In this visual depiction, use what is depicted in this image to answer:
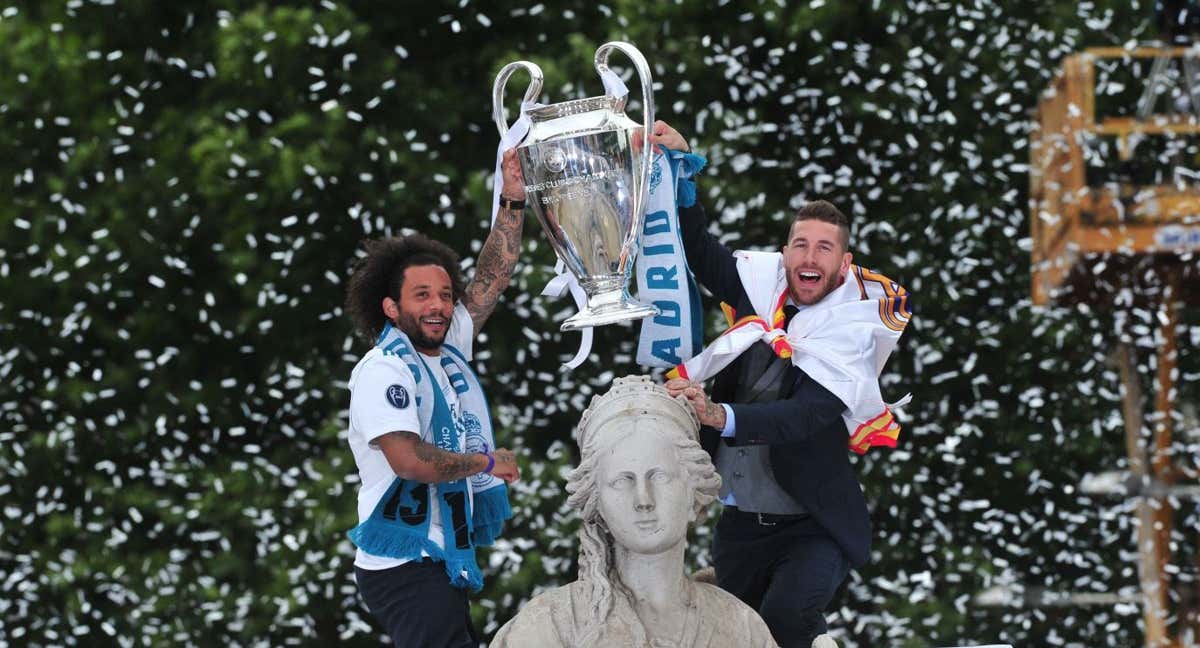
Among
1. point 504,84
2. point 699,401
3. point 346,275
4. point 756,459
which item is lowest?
point 756,459

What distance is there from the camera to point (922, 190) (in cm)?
941

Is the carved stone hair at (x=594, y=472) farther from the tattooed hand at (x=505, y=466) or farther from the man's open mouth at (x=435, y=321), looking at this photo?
the man's open mouth at (x=435, y=321)

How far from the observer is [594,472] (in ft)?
10.2

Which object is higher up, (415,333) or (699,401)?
(415,333)

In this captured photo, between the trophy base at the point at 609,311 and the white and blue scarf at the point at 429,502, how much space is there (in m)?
0.46

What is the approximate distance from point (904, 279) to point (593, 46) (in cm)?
202

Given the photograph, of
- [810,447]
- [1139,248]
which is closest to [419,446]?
[810,447]

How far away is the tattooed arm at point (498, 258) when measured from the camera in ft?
12.5

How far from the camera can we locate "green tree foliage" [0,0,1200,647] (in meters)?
9.12

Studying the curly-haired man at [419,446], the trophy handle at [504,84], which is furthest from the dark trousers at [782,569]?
the trophy handle at [504,84]

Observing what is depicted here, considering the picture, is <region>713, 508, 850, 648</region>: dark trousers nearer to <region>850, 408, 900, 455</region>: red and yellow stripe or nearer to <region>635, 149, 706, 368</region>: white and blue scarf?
<region>850, 408, 900, 455</region>: red and yellow stripe

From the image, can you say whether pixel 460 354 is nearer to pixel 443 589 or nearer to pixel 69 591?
pixel 443 589

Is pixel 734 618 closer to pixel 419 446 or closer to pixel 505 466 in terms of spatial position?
pixel 505 466

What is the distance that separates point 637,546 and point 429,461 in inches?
26.8
